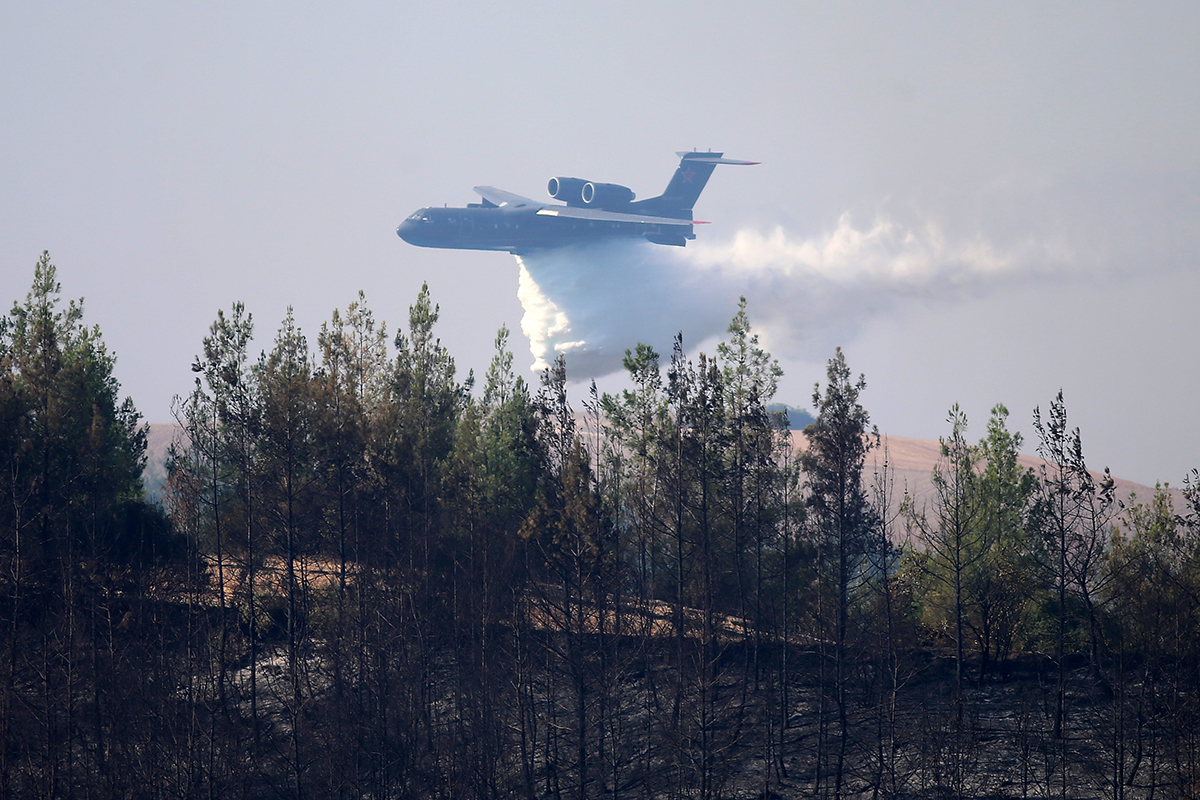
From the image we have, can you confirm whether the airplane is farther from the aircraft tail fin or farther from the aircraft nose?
the aircraft tail fin

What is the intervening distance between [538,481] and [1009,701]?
17705 mm

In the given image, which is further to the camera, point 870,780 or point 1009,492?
point 1009,492

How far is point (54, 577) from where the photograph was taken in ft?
113

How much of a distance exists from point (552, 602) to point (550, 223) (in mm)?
62430

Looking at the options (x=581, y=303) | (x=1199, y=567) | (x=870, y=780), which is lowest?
(x=870, y=780)

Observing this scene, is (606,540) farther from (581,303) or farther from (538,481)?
(581,303)

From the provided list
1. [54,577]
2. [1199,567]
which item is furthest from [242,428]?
[1199,567]

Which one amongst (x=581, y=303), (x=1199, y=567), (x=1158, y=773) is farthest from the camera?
(x=581, y=303)

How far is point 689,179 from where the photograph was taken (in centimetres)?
10831

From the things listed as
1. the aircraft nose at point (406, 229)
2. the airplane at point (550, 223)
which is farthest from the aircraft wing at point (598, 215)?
the aircraft nose at point (406, 229)

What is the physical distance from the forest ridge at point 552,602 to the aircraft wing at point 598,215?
49.3 metres

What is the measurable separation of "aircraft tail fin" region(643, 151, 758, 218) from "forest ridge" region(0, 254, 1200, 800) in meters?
67.8

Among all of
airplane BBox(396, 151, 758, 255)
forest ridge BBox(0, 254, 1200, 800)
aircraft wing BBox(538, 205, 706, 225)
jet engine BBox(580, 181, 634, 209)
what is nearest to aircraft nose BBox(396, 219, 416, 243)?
airplane BBox(396, 151, 758, 255)

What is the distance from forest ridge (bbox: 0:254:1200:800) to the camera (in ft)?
105
